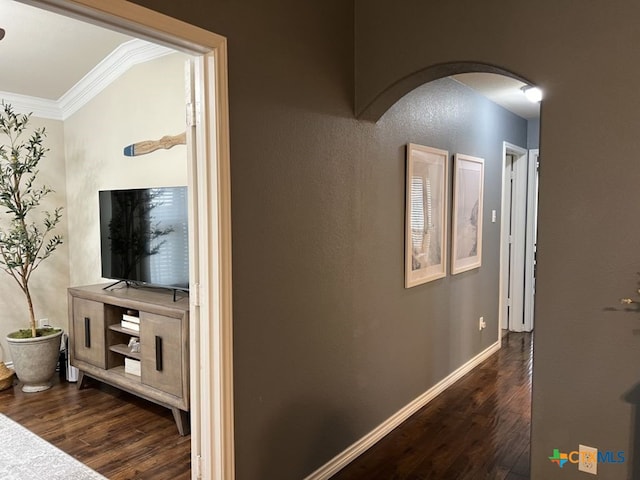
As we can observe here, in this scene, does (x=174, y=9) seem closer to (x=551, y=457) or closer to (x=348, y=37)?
(x=348, y=37)

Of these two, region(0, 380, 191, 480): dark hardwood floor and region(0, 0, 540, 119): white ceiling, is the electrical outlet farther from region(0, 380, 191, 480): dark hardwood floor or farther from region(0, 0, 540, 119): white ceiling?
region(0, 0, 540, 119): white ceiling

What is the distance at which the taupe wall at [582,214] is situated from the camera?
1.82 m

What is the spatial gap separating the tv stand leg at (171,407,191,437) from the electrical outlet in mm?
2266

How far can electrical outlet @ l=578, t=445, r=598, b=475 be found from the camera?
1901mm

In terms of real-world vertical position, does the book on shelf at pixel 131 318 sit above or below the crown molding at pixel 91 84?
below

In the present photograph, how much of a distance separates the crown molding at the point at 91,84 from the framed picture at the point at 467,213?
2.53 meters

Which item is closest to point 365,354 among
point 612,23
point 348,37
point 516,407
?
point 516,407

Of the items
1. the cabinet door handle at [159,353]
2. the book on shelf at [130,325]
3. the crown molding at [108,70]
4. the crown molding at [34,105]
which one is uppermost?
the crown molding at [108,70]

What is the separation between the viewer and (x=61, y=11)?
1403mm

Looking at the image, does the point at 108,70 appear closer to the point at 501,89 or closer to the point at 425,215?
the point at 425,215

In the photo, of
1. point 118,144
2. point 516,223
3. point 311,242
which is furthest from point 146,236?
point 516,223

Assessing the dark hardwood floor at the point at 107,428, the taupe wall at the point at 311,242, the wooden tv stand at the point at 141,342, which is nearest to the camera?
the taupe wall at the point at 311,242

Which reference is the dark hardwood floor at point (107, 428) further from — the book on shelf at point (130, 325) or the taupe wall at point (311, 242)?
the taupe wall at point (311, 242)

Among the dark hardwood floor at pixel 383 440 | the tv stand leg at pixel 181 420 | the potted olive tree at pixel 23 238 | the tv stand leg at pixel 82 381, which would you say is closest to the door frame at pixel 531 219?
the dark hardwood floor at pixel 383 440
